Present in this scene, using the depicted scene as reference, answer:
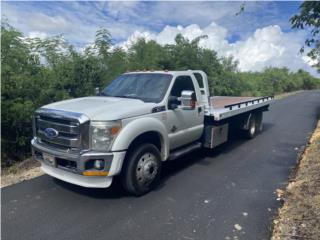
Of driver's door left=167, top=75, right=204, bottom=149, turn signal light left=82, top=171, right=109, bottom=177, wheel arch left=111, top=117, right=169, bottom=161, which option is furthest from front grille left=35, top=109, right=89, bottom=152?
driver's door left=167, top=75, right=204, bottom=149

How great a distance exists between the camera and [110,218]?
157 inches

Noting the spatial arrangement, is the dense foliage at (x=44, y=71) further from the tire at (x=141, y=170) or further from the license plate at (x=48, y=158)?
the tire at (x=141, y=170)

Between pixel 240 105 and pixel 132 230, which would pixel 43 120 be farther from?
pixel 240 105

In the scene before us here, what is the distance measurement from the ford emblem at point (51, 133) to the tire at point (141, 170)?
1.18 m

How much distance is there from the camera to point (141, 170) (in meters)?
4.68

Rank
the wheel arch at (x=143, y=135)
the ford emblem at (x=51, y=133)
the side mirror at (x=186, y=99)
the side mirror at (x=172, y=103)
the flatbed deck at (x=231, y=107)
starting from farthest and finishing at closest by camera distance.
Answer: the flatbed deck at (x=231, y=107), the side mirror at (x=172, y=103), the side mirror at (x=186, y=99), the ford emblem at (x=51, y=133), the wheel arch at (x=143, y=135)

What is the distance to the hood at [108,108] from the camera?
13.8ft

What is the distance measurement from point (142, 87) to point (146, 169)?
1.75 m

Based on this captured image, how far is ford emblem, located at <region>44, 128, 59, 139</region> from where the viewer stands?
440 cm

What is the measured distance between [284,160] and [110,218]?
472 cm

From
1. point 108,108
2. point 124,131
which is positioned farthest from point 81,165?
point 108,108

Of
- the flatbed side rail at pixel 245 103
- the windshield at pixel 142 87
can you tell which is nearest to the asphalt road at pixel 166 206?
the flatbed side rail at pixel 245 103

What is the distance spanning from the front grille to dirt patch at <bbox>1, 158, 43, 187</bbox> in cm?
140

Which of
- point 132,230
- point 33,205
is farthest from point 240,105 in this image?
point 33,205
